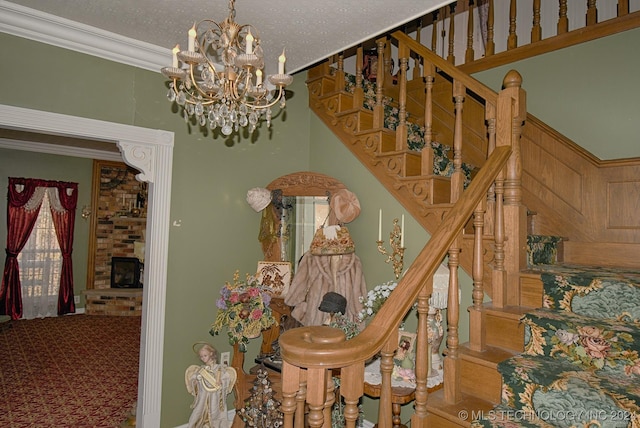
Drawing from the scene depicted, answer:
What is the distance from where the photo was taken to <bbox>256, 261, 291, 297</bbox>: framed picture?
11.0 feet

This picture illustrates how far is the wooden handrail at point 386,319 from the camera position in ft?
4.22

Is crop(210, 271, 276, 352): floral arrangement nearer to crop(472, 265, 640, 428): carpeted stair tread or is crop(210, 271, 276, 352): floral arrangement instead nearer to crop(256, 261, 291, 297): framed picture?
crop(256, 261, 291, 297): framed picture

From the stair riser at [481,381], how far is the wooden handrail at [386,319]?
546 mm

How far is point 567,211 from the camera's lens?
2949 millimetres

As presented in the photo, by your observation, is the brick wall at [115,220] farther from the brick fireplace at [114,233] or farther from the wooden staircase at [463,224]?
the wooden staircase at [463,224]

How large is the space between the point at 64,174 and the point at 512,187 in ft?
26.6

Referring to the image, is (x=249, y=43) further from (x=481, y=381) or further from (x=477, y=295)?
(x=481, y=381)

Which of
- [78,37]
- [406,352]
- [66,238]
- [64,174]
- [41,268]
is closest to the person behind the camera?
[406,352]

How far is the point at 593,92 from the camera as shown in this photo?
3.22 metres

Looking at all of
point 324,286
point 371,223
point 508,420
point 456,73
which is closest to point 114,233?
point 324,286

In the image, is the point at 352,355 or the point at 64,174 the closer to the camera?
the point at 352,355

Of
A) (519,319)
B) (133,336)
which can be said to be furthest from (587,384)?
(133,336)

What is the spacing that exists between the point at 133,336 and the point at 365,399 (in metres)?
4.48

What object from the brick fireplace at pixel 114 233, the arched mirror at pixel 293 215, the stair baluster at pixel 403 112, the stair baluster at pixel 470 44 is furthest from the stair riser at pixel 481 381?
the brick fireplace at pixel 114 233
